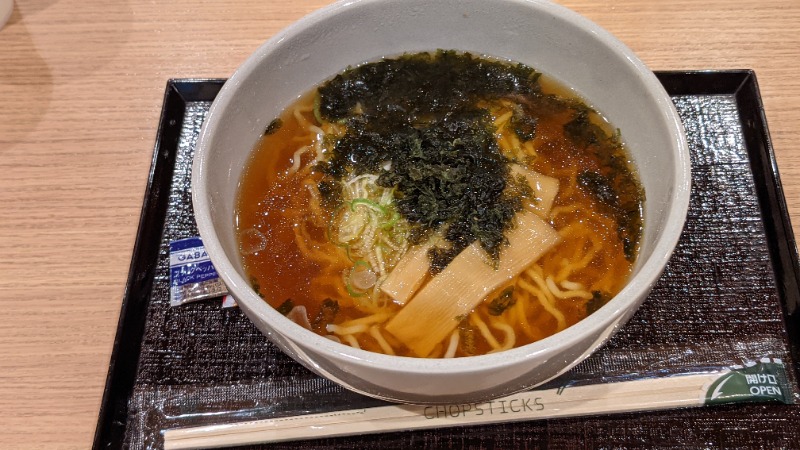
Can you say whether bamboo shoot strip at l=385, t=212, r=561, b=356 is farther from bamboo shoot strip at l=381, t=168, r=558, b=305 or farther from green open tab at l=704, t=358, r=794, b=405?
green open tab at l=704, t=358, r=794, b=405

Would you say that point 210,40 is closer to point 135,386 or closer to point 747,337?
point 135,386

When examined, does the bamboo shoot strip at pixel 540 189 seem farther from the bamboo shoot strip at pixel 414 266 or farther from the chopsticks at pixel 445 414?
the chopsticks at pixel 445 414

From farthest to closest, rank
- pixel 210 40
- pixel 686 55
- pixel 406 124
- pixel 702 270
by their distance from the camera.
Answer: pixel 210 40, pixel 686 55, pixel 406 124, pixel 702 270

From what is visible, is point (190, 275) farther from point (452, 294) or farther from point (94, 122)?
point (94, 122)

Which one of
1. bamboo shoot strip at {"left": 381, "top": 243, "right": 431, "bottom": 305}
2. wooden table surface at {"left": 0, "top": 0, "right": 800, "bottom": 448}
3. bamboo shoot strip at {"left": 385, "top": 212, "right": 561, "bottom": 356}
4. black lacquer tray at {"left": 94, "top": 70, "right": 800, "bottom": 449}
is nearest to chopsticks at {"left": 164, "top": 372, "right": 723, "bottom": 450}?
black lacquer tray at {"left": 94, "top": 70, "right": 800, "bottom": 449}

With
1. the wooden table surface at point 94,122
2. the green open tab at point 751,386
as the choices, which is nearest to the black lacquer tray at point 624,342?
the green open tab at point 751,386

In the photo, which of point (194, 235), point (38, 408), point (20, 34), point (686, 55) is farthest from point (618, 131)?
point (20, 34)

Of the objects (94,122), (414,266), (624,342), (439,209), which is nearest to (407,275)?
(414,266)
